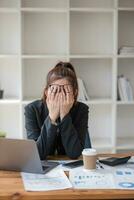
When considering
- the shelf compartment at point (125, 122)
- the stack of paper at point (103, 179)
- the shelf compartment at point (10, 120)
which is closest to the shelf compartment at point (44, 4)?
the shelf compartment at point (10, 120)

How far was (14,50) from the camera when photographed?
Answer: 3.67 m

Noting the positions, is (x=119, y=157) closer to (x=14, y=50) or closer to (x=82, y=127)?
(x=82, y=127)

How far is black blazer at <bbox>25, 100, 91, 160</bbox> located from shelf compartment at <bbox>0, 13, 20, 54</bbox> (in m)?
1.49

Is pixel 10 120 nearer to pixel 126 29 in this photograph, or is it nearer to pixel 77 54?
pixel 77 54

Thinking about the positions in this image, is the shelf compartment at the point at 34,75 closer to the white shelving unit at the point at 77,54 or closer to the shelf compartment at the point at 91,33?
the white shelving unit at the point at 77,54

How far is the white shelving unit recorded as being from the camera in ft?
11.7

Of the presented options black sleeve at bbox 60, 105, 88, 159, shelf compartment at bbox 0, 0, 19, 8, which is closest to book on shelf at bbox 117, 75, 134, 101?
shelf compartment at bbox 0, 0, 19, 8

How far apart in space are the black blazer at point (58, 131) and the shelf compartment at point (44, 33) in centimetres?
143

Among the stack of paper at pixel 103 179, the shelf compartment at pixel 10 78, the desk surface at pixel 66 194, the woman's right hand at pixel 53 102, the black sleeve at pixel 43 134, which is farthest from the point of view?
the shelf compartment at pixel 10 78

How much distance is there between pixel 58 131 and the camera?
217 cm

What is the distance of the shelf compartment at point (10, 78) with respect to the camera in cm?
368

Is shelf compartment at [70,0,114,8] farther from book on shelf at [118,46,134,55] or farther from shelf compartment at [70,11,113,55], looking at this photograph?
book on shelf at [118,46,134,55]

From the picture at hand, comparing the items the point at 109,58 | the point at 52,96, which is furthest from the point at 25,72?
the point at 52,96

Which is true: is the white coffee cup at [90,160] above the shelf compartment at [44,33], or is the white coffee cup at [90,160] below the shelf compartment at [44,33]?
below
